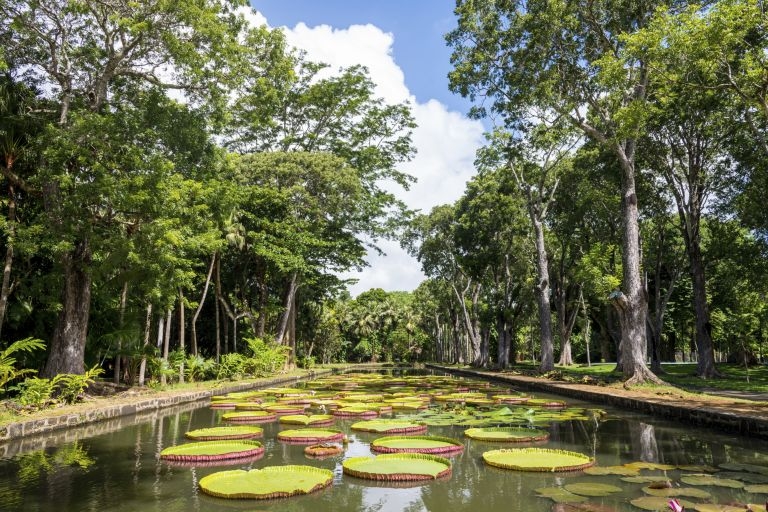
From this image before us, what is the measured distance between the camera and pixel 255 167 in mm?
23734

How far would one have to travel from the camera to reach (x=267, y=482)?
522cm

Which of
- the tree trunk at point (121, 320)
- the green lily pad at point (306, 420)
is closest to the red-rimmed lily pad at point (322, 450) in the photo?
the green lily pad at point (306, 420)

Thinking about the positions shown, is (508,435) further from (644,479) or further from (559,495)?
(559,495)

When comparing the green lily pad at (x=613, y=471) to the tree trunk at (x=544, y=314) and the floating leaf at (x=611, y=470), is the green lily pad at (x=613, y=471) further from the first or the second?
the tree trunk at (x=544, y=314)

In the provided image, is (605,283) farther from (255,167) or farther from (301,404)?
(255,167)

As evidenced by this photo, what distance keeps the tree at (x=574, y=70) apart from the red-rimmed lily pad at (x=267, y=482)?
12087 mm

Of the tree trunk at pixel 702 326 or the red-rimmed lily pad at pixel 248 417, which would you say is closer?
the red-rimmed lily pad at pixel 248 417

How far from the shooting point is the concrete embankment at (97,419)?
8.31m

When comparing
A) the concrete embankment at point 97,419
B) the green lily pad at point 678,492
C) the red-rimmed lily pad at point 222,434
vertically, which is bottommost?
the concrete embankment at point 97,419

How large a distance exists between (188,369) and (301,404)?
310 inches

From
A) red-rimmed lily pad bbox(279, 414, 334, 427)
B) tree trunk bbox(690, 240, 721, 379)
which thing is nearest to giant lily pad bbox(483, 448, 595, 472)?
red-rimmed lily pad bbox(279, 414, 334, 427)

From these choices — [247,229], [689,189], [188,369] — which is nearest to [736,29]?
[689,189]

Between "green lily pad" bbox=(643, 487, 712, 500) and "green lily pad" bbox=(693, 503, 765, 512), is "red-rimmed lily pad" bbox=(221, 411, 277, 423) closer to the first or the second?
"green lily pad" bbox=(643, 487, 712, 500)

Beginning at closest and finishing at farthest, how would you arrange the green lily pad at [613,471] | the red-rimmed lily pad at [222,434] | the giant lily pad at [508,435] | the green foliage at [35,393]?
the green lily pad at [613,471], the giant lily pad at [508,435], the red-rimmed lily pad at [222,434], the green foliage at [35,393]
